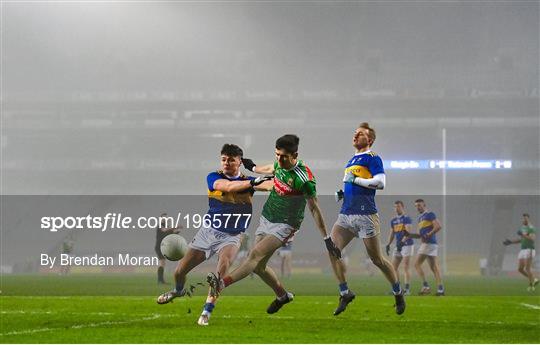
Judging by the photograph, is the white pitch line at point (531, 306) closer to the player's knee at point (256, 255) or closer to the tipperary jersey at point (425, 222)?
the tipperary jersey at point (425, 222)

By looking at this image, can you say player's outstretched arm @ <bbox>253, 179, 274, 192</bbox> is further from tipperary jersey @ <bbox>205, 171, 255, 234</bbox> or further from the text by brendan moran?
the text by brendan moran

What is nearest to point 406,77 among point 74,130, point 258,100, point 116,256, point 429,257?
point 258,100

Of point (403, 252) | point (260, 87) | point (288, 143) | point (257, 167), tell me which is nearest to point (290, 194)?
point (257, 167)

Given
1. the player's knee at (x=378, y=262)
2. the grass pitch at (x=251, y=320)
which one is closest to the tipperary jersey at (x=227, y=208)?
the player's knee at (x=378, y=262)

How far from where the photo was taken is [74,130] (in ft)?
212

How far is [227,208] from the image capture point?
6.18 meters

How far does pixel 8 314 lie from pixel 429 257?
9583 mm

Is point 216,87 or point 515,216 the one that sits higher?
point 216,87

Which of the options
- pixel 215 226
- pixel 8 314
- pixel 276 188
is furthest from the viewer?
pixel 8 314

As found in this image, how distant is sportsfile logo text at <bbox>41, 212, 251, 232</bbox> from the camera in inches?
246

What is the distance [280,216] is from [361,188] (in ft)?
1.99

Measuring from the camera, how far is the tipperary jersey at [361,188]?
5.84 m

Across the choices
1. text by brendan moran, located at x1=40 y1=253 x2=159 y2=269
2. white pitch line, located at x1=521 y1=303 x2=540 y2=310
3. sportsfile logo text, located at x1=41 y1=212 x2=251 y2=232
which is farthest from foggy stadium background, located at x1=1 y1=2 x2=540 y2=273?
sportsfile logo text, located at x1=41 y1=212 x2=251 y2=232

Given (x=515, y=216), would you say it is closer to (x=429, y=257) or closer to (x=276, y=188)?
(x=429, y=257)
